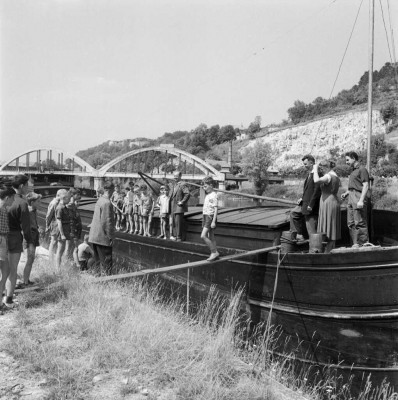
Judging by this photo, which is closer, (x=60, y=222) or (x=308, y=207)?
(x=308, y=207)

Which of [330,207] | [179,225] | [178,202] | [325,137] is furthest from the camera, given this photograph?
[325,137]

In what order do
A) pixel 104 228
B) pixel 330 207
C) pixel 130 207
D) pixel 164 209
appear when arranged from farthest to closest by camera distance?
1. pixel 130 207
2. pixel 164 209
3. pixel 104 228
4. pixel 330 207

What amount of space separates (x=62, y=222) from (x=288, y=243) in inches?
165

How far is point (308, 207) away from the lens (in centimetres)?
679

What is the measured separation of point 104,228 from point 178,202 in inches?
83.8

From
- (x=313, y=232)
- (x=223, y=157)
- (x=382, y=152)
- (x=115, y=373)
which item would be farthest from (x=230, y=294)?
(x=223, y=157)

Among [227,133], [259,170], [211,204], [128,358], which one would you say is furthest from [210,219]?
[227,133]

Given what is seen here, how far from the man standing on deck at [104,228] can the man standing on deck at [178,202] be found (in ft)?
6.46

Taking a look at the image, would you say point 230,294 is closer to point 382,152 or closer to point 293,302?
point 293,302

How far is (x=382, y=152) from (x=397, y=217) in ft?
225

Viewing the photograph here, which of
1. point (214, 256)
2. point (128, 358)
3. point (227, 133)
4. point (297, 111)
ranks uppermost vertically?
point (297, 111)

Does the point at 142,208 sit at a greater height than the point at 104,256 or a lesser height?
greater

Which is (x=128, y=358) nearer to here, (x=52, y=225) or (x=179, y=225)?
(x=179, y=225)

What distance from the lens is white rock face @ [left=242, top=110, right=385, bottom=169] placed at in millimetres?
92812
